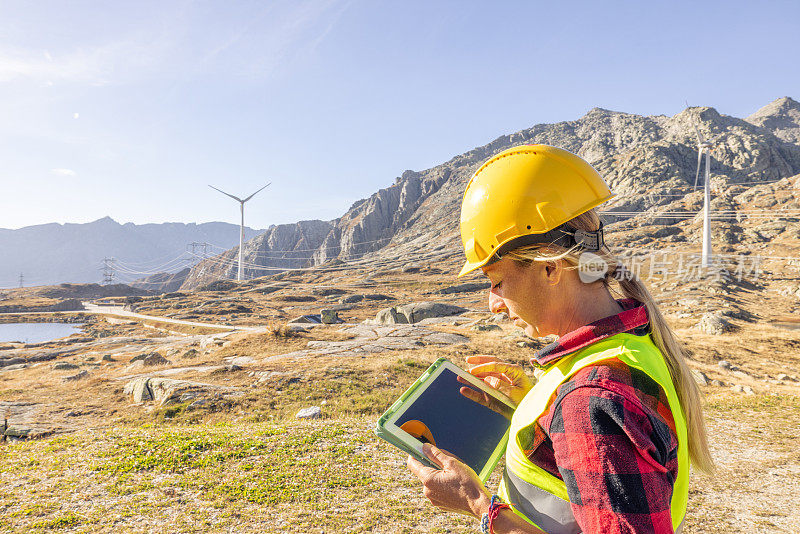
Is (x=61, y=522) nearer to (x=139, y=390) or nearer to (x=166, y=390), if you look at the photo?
(x=166, y=390)

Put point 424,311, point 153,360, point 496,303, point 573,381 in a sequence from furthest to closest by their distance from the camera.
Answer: point 424,311 < point 153,360 < point 496,303 < point 573,381

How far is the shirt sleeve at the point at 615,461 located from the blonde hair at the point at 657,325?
652mm

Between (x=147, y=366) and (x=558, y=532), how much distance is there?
30.2m

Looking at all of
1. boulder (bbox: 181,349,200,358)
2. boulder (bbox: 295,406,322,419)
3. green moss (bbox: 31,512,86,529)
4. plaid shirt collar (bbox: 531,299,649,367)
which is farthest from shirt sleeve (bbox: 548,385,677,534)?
boulder (bbox: 181,349,200,358)

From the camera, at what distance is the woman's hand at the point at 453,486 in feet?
6.96

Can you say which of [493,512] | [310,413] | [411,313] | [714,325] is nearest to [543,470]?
[493,512]

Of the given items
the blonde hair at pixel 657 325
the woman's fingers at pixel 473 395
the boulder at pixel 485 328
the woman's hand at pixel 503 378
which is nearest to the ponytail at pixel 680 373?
the blonde hair at pixel 657 325

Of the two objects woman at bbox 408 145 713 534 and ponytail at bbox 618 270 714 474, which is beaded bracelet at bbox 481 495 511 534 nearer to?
woman at bbox 408 145 713 534

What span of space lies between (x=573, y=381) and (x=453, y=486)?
102cm

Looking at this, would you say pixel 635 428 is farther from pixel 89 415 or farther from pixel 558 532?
pixel 89 415

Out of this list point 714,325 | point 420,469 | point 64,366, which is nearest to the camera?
point 420,469

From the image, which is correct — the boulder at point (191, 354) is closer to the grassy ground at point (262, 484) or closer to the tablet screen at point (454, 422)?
the grassy ground at point (262, 484)

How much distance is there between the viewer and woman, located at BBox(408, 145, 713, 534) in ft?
4.74

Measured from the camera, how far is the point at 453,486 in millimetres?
2229
